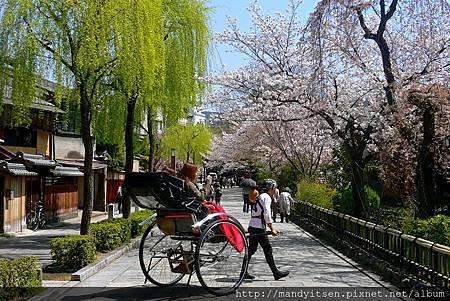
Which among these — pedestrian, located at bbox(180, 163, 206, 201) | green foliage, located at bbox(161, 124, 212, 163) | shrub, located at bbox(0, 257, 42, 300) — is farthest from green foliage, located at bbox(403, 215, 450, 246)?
green foliage, located at bbox(161, 124, 212, 163)

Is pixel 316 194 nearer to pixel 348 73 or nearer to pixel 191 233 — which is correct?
pixel 348 73

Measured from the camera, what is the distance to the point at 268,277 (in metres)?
10.9

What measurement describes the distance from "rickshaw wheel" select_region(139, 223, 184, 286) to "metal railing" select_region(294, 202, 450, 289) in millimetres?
4093

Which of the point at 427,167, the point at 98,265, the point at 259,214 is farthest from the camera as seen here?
the point at 427,167

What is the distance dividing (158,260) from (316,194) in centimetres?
1620

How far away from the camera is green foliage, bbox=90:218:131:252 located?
1381cm

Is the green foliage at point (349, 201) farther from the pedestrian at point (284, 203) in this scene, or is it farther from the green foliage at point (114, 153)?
the green foliage at point (114, 153)

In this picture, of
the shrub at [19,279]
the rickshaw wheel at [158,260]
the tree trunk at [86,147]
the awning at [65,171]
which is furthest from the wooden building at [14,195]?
the rickshaw wheel at [158,260]

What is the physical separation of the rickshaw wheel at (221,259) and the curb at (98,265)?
2634 millimetres

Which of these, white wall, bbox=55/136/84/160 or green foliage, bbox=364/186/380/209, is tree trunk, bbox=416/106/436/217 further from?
white wall, bbox=55/136/84/160

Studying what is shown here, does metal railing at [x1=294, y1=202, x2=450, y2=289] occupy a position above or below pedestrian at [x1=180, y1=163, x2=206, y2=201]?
below

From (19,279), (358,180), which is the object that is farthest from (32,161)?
(19,279)

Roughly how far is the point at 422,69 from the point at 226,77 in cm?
873

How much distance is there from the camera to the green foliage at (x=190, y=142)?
166ft
